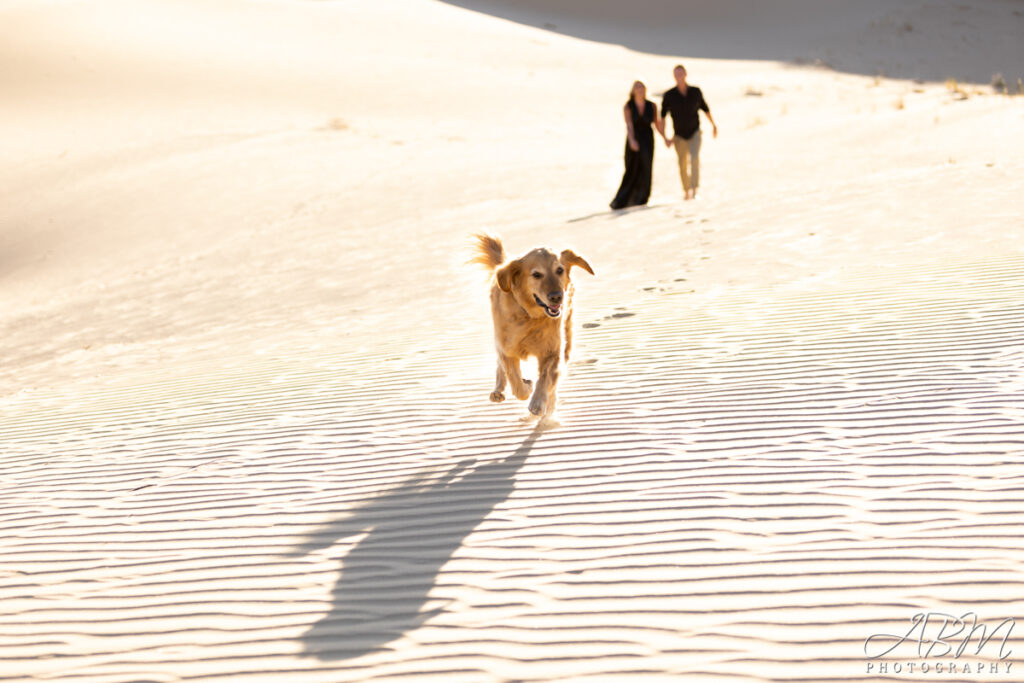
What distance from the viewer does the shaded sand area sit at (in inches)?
158

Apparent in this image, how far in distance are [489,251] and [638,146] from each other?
331 inches

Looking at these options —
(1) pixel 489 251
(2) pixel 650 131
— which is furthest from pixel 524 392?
(2) pixel 650 131

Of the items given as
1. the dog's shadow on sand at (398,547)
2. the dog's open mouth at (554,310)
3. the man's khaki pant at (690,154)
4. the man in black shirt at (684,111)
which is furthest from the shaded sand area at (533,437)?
the man in black shirt at (684,111)

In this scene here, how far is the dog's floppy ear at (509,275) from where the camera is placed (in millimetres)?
6320

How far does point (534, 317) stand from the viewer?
21.1ft

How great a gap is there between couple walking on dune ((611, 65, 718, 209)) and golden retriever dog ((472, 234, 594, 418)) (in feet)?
27.1

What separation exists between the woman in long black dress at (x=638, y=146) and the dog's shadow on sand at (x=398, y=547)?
9.36 m

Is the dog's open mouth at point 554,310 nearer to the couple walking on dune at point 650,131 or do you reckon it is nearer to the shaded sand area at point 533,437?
the shaded sand area at point 533,437

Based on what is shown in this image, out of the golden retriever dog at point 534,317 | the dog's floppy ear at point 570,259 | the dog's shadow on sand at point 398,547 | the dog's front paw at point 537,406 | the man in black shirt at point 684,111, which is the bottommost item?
the dog's shadow on sand at point 398,547

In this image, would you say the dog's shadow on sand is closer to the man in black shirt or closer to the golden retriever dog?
the golden retriever dog

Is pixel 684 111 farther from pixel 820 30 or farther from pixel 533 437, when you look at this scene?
pixel 820 30

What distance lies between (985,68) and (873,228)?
31602mm

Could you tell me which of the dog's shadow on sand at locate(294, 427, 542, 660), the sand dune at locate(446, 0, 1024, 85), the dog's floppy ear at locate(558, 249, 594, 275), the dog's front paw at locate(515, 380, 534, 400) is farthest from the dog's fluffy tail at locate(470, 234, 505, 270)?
the sand dune at locate(446, 0, 1024, 85)

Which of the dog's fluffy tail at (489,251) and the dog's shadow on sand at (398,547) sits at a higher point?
the dog's fluffy tail at (489,251)
